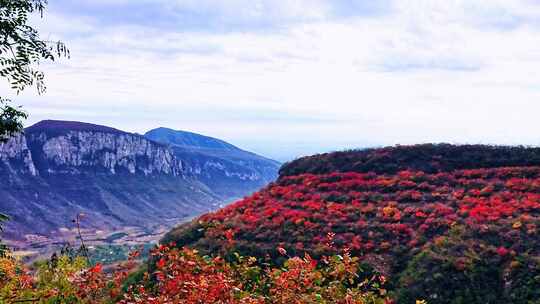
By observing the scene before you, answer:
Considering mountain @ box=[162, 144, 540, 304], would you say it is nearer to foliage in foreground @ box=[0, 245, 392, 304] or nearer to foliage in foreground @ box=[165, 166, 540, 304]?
foliage in foreground @ box=[165, 166, 540, 304]

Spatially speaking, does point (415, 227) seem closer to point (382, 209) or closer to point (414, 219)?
point (414, 219)

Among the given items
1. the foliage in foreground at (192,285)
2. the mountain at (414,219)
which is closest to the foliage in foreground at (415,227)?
the mountain at (414,219)

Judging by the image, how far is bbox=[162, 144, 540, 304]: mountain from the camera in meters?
23.9

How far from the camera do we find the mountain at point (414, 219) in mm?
23906

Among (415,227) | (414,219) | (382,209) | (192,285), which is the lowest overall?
(415,227)

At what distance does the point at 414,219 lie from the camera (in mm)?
31828

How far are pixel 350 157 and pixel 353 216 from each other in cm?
1310

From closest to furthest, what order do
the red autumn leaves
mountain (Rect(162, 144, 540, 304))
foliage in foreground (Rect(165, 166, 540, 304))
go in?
foliage in foreground (Rect(165, 166, 540, 304)) → mountain (Rect(162, 144, 540, 304)) → the red autumn leaves

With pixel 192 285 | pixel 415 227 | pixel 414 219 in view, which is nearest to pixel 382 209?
pixel 414 219

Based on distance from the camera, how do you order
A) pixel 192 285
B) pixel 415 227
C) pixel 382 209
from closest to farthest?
pixel 192 285
pixel 415 227
pixel 382 209

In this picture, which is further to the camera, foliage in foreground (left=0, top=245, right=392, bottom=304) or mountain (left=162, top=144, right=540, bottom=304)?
mountain (left=162, top=144, right=540, bottom=304)

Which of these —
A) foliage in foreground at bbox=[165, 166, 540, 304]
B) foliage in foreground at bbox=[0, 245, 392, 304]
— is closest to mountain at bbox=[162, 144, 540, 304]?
foliage in foreground at bbox=[165, 166, 540, 304]

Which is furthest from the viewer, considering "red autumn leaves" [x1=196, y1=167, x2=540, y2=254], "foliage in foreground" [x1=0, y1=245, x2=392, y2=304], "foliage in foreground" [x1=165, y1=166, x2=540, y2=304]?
"red autumn leaves" [x1=196, y1=167, x2=540, y2=254]

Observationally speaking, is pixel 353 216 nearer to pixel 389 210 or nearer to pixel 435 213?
pixel 389 210
